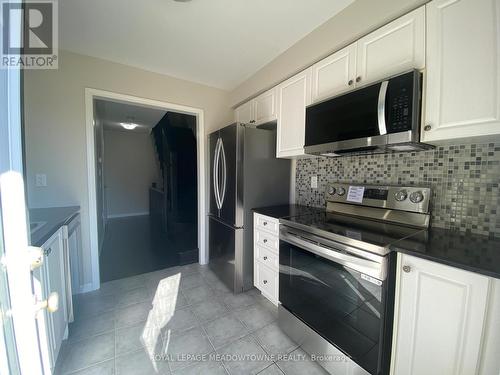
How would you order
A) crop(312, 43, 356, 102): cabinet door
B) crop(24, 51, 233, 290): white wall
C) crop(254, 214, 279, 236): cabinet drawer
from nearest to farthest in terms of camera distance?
1. crop(312, 43, 356, 102): cabinet door
2. crop(254, 214, 279, 236): cabinet drawer
3. crop(24, 51, 233, 290): white wall

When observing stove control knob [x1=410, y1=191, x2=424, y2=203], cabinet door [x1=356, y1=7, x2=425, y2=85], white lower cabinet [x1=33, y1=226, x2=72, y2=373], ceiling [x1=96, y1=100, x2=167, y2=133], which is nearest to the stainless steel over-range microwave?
cabinet door [x1=356, y1=7, x2=425, y2=85]

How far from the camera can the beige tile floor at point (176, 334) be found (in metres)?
1.38

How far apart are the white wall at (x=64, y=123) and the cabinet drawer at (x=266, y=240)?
6.08 ft

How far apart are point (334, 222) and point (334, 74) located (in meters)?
1.16

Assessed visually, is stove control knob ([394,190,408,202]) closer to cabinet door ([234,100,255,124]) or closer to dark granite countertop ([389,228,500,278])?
dark granite countertop ([389,228,500,278])

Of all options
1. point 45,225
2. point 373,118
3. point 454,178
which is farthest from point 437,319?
point 45,225

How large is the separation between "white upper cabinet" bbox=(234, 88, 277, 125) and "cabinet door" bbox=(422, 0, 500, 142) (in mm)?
1326

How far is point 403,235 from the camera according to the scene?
119 cm

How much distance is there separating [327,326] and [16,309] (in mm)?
1485

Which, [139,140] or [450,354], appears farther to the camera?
[139,140]

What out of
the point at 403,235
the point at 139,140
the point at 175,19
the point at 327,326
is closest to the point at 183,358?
the point at 327,326

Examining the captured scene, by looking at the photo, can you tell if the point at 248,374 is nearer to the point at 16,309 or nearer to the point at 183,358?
the point at 183,358

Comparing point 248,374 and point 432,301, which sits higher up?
point 432,301

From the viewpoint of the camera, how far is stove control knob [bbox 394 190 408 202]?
1434mm
